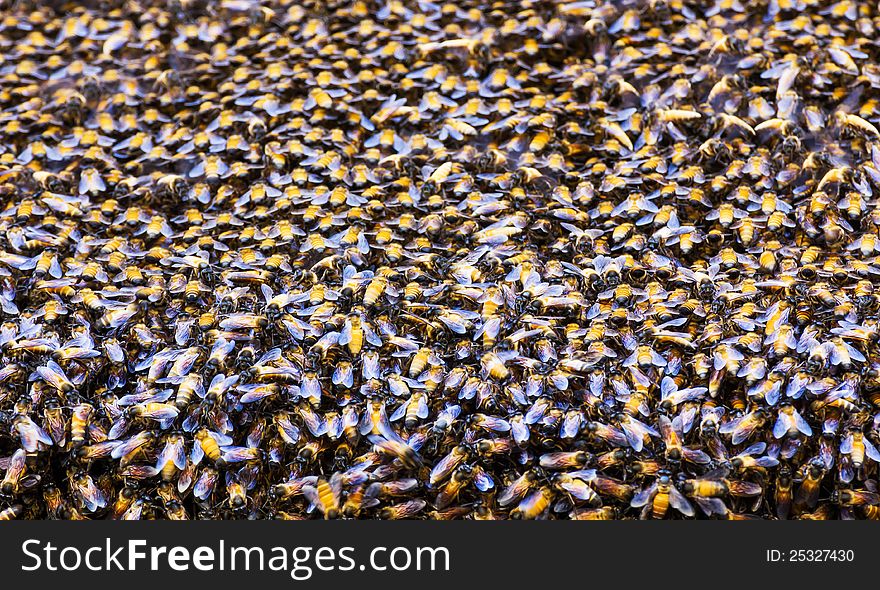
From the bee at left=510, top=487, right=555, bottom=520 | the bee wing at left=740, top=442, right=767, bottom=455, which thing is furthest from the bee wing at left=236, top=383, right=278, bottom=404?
the bee wing at left=740, top=442, right=767, bottom=455

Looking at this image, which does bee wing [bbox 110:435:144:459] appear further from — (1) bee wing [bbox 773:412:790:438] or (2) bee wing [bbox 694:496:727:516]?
(1) bee wing [bbox 773:412:790:438]

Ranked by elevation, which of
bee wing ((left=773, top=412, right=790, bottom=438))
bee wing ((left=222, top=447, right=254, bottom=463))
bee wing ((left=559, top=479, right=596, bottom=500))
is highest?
bee wing ((left=773, top=412, right=790, bottom=438))

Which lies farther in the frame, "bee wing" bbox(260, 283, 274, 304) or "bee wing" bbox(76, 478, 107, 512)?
"bee wing" bbox(260, 283, 274, 304)

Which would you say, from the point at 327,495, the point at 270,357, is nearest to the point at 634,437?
the point at 327,495

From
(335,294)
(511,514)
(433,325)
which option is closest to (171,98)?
(335,294)

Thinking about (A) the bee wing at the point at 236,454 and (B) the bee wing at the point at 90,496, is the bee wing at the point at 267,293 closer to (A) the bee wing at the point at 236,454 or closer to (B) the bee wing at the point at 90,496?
(A) the bee wing at the point at 236,454

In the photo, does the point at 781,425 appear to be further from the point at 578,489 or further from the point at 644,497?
the point at 578,489

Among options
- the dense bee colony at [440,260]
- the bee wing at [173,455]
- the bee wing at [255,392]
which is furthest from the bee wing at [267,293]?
the bee wing at [173,455]

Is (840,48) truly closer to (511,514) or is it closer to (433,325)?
(433,325)

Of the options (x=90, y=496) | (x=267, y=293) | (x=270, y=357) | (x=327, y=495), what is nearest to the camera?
(x=327, y=495)
